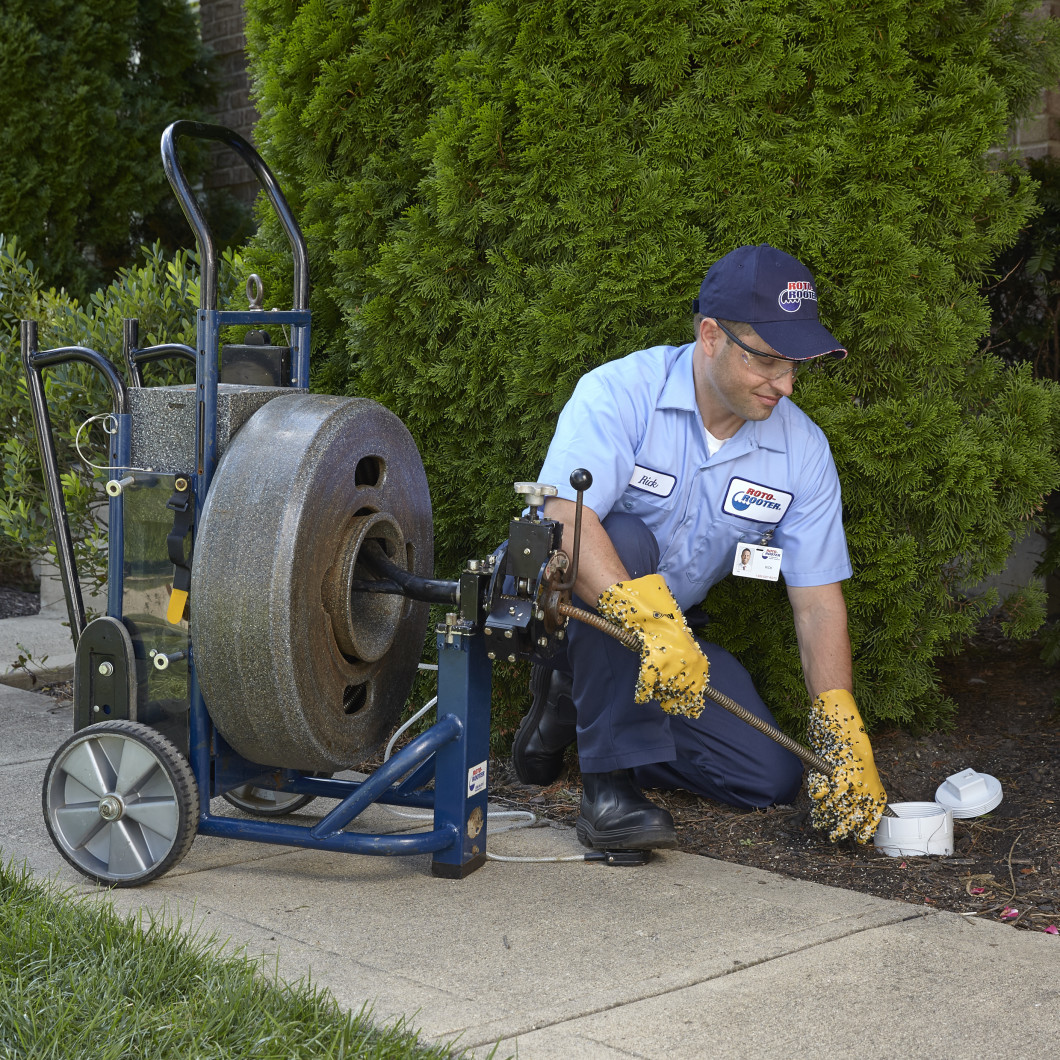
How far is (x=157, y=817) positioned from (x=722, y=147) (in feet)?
7.36

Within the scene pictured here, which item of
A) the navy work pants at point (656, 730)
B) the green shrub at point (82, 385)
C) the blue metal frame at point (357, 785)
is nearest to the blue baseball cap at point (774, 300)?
the navy work pants at point (656, 730)

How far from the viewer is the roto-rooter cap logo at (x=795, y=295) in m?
3.05

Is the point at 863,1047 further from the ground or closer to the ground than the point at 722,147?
closer to the ground

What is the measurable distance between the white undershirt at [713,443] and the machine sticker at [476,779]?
101 cm

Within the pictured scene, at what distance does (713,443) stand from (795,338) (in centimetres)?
38

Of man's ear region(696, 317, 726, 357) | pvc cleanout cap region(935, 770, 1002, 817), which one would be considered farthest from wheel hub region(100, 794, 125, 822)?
pvc cleanout cap region(935, 770, 1002, 817)

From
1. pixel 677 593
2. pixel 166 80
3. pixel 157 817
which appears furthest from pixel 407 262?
pixel 166 80

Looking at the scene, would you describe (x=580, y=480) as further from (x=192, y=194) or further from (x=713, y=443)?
(x=192, y=194)

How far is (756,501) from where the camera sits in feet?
10.7

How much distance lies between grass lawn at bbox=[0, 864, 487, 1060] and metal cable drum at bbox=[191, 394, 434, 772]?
498 millimetres

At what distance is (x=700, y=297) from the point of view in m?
3.21

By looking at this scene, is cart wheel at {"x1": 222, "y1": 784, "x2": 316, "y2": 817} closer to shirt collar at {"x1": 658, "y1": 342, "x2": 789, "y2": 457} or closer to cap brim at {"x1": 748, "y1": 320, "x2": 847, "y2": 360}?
shirt collar at {"x1": 658, "y1": 342, "x2": 789, "y2": 457}

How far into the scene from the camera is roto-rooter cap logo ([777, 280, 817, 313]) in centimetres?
305

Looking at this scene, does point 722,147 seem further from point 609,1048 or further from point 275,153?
point 609,1048
